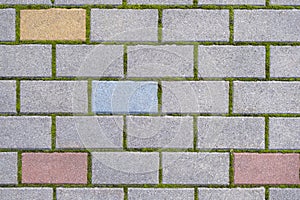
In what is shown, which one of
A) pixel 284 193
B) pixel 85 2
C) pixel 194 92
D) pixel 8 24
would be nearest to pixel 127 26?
pixel 85 2

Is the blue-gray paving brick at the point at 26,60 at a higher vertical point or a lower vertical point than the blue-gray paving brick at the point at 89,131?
higher

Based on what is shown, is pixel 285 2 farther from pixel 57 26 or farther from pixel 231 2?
pixel 57 26

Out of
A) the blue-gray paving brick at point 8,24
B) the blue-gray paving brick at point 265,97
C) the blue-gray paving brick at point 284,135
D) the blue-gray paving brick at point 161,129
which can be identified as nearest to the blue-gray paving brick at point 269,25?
the blue-gray paving brick at point 265,97

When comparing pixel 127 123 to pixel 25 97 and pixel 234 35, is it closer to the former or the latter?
pixel 25 97

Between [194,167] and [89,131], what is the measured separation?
1.50 feet

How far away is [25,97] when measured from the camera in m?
1.64

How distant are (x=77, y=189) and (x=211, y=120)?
2.04 ft

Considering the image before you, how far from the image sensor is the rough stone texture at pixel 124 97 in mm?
1625

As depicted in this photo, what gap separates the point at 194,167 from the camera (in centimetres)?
164

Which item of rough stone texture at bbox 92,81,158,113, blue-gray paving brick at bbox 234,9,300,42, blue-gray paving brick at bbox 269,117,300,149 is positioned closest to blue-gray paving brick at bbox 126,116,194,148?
rough stone texture at bbox 92,81,158,113

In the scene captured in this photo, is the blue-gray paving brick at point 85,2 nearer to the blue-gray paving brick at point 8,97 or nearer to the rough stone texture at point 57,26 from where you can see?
the rough stone texture at point 57,26

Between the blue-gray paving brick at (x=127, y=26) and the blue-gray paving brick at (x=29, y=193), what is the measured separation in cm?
66

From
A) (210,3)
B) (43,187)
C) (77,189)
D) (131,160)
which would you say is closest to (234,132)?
(131,160)

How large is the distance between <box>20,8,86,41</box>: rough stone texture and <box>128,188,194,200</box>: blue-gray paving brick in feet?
2.20
